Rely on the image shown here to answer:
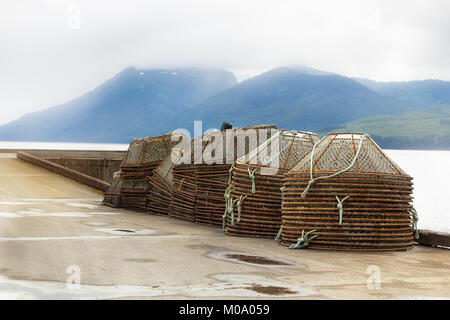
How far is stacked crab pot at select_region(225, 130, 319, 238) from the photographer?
11.6 metres

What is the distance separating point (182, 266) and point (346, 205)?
121 inches

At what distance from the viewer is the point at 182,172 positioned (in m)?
15.3

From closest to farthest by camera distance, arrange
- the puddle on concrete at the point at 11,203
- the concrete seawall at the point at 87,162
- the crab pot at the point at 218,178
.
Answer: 1. the crab pot at the point at 218,178
2. the puddle on concrete at the point at 11,203
3. the concrete seawall at the point at 87,162

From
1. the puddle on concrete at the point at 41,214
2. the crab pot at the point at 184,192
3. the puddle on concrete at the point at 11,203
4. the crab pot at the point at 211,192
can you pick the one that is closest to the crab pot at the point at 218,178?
Answer: the crab pot at the point at 211,192

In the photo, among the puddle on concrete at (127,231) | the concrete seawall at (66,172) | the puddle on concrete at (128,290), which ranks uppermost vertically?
the concrete seawall at (66,172)

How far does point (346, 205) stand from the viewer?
9.99 metres

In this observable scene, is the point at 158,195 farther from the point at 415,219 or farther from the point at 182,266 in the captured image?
the point at 182,266

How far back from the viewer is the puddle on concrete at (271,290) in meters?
6.51

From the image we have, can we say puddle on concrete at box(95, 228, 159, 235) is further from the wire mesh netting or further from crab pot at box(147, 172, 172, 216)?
crab pot at box(147, 172, 172, 216)

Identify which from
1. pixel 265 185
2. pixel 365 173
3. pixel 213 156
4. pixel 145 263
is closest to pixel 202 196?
pixel 213 156

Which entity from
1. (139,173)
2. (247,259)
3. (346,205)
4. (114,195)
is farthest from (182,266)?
(114,195)

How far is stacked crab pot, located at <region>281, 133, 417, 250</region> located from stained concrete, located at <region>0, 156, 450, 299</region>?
31 centimetres

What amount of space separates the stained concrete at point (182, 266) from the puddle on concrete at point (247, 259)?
0.01 meters

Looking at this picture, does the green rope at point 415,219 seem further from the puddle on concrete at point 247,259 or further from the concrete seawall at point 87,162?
the concrete seawall at point 87,162
